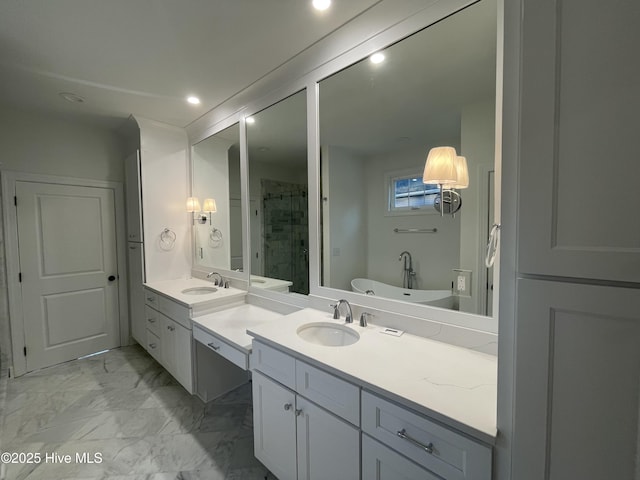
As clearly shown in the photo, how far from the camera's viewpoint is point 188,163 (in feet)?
10.4

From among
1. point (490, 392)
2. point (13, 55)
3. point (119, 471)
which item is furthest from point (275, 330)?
point (13, 55)

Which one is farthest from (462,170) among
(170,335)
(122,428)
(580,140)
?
(122,428)

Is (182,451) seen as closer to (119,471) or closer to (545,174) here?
(119,471)

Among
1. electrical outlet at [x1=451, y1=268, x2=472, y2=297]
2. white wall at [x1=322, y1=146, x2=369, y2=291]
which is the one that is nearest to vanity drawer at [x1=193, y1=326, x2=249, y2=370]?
white wall at [x1=322, y1=146, x2=369, y2=291]

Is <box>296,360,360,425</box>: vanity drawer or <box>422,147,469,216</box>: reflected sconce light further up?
<box>422,147,469,216</box>: reflected sconce light

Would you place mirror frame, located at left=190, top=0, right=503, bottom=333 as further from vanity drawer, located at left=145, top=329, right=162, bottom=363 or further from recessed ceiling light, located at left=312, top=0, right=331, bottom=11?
vanity drawer, located at left=145, top=329, right=162, bottom=363

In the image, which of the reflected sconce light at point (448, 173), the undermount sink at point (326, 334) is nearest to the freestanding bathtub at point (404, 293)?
the undermount sink at point (326, 334)

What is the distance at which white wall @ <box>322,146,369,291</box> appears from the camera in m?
1.81

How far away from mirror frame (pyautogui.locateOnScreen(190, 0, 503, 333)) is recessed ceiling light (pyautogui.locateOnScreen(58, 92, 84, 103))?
1.06 meters

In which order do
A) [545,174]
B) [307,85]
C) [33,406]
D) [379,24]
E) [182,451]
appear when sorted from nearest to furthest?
[545,174]
[379,24]
[182,451]
[307,85]
[33,406]

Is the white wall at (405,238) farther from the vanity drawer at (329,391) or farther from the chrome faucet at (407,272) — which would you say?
the vanity drawer at (329,391)

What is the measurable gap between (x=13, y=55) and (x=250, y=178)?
1700 millimetres

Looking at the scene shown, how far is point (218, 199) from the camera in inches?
113

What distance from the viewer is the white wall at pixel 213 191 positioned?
2766mm
